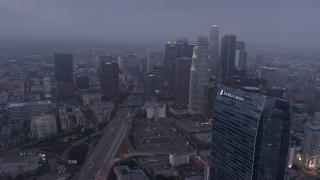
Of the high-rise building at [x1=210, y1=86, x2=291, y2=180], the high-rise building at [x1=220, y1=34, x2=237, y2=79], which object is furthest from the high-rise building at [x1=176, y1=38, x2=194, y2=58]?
the high-rise building at [x1=210, y1=86, x2=291, y2=180]

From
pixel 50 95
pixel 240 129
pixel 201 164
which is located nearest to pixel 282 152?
pixel 240 129

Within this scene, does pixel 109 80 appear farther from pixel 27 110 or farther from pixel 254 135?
pixel 254 135

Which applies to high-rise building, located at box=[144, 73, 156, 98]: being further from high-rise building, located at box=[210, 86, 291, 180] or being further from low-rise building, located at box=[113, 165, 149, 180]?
high-rise building, located at box=[210, 86, 291, 180]

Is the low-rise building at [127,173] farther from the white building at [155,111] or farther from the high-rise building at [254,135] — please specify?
the white building at [155,111]

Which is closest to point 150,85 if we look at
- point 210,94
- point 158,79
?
point 158,79

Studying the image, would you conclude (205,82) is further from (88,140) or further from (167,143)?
(88,140)

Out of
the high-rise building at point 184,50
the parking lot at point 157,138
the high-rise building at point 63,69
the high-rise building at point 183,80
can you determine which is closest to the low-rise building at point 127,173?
the parking lot at point 157,138
